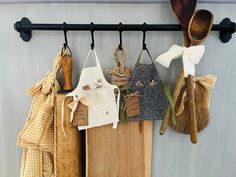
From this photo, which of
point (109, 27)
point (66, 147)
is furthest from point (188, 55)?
point (66, 147)

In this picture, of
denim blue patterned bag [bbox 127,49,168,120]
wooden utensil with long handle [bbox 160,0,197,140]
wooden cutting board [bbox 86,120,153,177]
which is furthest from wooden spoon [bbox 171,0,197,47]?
wooden cutting board [bbox 86,120,153,177]

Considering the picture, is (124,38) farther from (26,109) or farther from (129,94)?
(26,109)

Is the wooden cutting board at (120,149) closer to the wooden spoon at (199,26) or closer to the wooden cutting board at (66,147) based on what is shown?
the wooden cutting board at (66,147)

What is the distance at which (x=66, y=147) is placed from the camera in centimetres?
54

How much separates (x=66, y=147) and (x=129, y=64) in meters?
0.24

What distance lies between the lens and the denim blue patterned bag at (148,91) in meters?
0.53

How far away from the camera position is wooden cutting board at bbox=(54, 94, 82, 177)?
1.76 ft

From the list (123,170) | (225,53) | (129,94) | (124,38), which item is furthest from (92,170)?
(225,53)

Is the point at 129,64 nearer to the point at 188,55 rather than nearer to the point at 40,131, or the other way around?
the point at 188,55

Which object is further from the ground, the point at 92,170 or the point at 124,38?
the point at 124,38

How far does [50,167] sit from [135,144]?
0.69 feet

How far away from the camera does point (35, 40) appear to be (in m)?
0.56

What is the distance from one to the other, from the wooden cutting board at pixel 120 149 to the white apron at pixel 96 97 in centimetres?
3

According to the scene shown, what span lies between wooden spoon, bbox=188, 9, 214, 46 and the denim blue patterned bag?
0.34 ft
